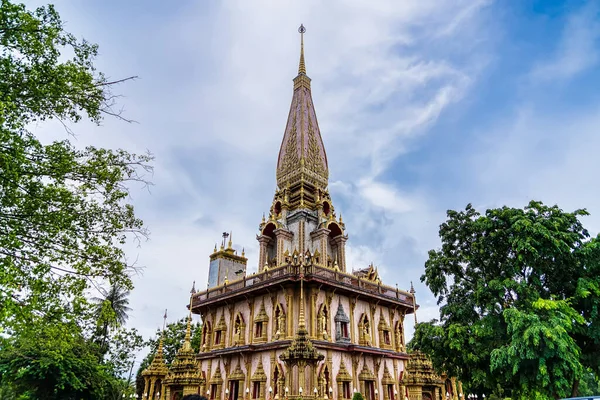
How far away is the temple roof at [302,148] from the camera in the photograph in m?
33.0

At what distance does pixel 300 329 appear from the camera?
19.1m

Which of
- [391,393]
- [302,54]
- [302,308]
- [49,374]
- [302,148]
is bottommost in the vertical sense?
[391,393]

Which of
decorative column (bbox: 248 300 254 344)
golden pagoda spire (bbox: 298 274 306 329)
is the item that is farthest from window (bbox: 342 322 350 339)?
decorative column (bbox: 248 300 254 344)

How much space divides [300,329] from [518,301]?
957 cm

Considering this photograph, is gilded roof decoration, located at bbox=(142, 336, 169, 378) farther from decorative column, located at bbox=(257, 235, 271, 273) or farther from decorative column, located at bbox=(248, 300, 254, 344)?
decorative column, located at bbox=(257, 235, 271, 273)

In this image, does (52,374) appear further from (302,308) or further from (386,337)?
(386,337)

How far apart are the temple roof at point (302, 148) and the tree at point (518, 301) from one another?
53.6 ft

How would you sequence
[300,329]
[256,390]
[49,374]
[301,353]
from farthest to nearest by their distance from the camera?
[49,374] → [256,390] → [300,329] → [301,353]

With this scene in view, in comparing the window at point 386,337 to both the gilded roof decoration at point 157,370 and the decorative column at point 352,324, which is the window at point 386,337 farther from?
the gilded roof decoration at point 157,370

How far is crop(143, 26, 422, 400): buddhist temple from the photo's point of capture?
21.6 meters

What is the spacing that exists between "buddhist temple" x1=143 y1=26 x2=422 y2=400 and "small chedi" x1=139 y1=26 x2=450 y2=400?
60mm

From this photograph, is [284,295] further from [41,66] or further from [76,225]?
[41,66]

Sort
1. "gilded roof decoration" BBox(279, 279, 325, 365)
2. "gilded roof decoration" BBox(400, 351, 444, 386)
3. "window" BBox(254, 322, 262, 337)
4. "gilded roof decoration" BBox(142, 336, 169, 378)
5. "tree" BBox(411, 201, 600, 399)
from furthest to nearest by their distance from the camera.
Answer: "gilded roof decoration" BBox(142, 336, 169, 378) < "window" BBox(254, 322, 262, 337) < "gilded roof decoration" BBox(400, 351, 444, 386) < "gilded roof decoration" BBox(279, 279, 325, 365) < "tree" BBox(411, 201, 600, 399)

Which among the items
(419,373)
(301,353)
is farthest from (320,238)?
(301,353)
